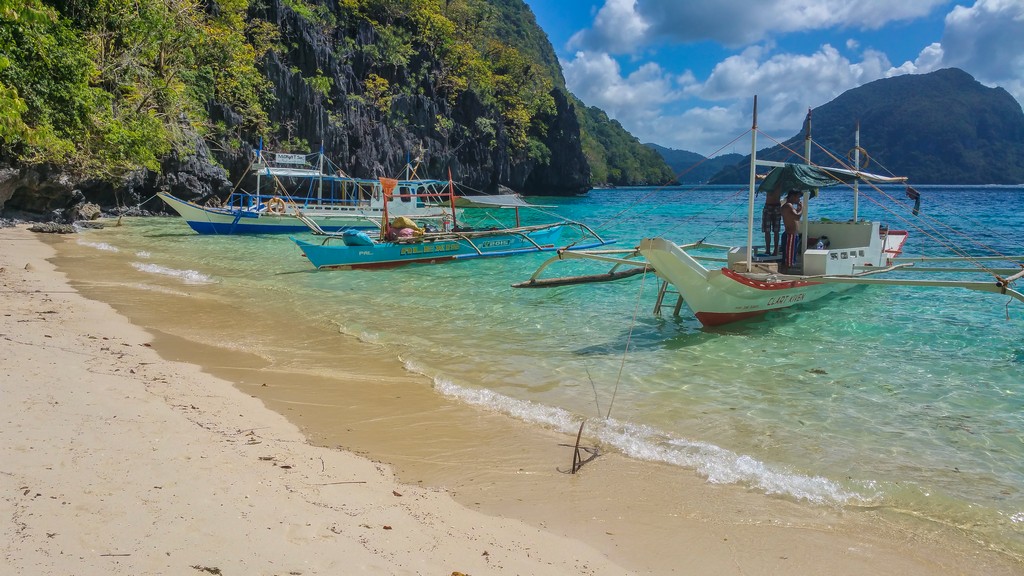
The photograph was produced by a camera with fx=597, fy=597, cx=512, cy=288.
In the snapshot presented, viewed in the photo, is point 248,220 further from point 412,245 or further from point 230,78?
point 230,78

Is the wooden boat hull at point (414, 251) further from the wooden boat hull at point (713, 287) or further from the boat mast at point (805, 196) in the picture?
the wooden boat hull at point (713, 287)

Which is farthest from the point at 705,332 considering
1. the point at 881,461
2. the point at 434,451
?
the point at 434,451

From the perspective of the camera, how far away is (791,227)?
10086mm

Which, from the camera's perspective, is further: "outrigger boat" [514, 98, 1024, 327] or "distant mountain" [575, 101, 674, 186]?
"distant mountain" [575, 101, 674, 186]

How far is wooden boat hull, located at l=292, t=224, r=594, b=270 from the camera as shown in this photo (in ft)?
51.2

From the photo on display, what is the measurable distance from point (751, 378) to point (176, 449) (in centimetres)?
581

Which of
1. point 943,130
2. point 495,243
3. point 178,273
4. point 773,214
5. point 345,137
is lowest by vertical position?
point 178,273

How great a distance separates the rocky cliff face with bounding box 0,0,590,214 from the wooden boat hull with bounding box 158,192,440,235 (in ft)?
13.3

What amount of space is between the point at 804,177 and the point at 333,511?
877 cm

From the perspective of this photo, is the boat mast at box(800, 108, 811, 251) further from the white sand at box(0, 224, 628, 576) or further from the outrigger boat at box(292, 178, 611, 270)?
the white sand at box(0, 224, 628, 576)

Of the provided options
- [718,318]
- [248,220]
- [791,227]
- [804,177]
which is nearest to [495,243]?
[791,227]

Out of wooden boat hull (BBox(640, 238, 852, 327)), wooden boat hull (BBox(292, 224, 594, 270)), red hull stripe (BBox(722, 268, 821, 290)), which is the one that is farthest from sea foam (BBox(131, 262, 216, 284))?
red hull stripe (BBox(722, 268, 821, 290))

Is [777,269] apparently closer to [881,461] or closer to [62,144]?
[881,461]

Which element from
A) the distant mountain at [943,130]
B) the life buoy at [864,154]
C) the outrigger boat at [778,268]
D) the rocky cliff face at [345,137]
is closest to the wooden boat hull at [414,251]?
the rocky cliff face at [345,137]
